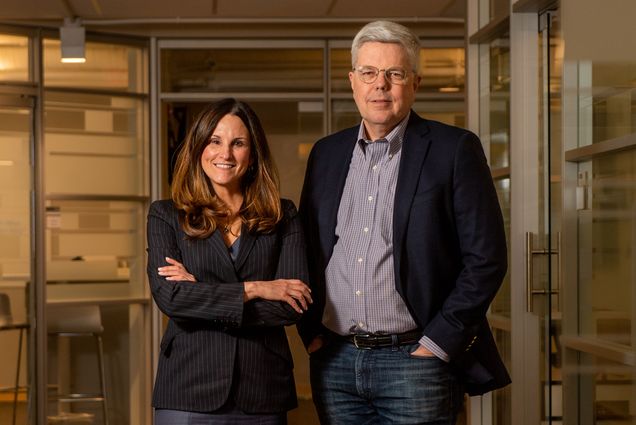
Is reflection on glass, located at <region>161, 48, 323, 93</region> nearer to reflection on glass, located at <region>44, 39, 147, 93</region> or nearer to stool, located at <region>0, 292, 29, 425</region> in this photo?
reflection on glass, located at <region>44, 39, 147, 93</region>

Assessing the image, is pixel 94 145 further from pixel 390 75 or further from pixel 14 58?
pixel 390 75

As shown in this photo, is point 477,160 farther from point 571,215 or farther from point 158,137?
point 158,137

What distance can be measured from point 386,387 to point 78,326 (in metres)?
4.39

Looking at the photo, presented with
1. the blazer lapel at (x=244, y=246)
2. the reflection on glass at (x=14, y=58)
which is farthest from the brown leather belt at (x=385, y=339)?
the reflection on glass at (x=14, y=58)

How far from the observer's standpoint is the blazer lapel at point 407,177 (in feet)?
7.89

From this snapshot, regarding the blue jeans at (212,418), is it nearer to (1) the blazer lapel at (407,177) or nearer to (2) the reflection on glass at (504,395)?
(1) the blazer lapel at (407,177)

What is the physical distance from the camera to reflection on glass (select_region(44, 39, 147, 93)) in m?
6.41

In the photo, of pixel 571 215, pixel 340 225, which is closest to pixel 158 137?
pixel 571 215

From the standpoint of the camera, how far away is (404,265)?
2404mm

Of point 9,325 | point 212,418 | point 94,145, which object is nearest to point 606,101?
point 212,418

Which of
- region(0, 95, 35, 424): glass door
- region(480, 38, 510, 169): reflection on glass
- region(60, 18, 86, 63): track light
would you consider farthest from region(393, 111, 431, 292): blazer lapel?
region(0, 95, 35, 424): glass door

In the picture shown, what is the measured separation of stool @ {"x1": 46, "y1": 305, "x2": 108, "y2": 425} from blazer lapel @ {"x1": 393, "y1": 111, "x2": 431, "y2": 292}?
173 inches

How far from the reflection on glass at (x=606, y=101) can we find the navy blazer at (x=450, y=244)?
0.67m

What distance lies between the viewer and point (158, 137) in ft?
22.1
